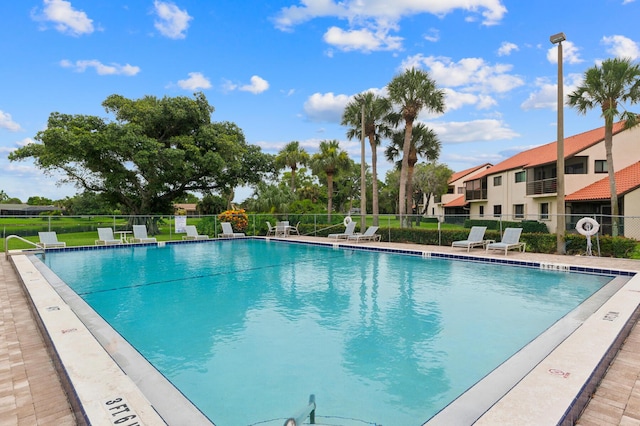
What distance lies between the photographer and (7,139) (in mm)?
22703

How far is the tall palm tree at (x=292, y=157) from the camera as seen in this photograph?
35.7m

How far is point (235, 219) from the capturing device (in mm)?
20266

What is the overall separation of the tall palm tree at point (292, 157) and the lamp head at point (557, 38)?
2520 cm

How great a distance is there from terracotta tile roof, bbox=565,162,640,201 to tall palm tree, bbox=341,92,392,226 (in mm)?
10742

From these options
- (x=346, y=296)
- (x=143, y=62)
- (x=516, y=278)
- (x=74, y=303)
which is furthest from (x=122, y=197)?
(x=516, y=278)

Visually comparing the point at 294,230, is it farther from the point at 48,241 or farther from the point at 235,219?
the point at 48,241

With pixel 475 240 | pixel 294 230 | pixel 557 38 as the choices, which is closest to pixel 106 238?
pixel 294 230

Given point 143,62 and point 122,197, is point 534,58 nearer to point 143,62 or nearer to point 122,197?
point 143,62

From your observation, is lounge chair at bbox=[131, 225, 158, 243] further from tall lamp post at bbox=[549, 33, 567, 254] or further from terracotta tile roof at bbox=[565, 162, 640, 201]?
terracotta tile roof at bbox=[565, 162, 640, 201]

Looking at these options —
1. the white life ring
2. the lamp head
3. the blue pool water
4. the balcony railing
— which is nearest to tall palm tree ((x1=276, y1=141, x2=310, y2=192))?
the balcony railing

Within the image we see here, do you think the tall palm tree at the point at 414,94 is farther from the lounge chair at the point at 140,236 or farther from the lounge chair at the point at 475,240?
the lounge chair at the point at 140,236

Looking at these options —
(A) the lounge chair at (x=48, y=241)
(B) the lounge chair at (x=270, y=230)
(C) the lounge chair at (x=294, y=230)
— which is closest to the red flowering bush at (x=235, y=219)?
(B) the lounge chair at (x=270, y=230)

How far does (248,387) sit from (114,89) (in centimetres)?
2725

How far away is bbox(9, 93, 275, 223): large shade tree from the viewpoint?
69.6 feet
